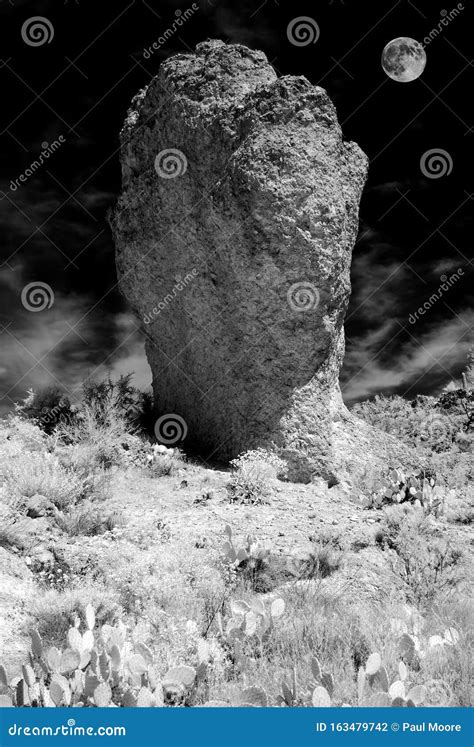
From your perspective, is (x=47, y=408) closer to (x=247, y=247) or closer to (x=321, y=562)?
(x=247, y=247)

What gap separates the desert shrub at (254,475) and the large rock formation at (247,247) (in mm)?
209

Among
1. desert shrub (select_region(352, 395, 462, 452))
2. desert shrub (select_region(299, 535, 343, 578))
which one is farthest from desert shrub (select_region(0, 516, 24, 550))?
desert shrub (select_region(352, 395, 462, 452))

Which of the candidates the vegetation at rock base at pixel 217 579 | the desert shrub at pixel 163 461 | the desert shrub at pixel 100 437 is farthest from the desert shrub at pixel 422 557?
the desert shrub at pixel 100 437

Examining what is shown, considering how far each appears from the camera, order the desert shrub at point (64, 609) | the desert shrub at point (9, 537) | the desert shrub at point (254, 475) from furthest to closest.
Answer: the desert shrub at point (254, 475)
the desert shrub at point (9, 537)
the desert shrub at point (64, 609)

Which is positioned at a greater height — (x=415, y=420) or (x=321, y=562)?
(x=415, y=420)

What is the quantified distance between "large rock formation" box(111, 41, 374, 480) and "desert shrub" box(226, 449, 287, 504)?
209 mm

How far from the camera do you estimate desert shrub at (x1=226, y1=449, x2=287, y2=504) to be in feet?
26.6

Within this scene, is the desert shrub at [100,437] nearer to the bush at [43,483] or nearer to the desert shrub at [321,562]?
the bush at [43,483]

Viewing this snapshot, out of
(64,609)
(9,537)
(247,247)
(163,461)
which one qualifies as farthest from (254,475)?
(64,609)

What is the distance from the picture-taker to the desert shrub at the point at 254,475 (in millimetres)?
8109

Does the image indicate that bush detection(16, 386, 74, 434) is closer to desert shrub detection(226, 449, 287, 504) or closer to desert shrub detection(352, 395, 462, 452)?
desert shrub detection(226, 449, 287, 504)

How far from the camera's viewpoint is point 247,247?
31.0 feet

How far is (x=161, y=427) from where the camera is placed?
11086mm

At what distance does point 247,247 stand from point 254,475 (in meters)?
3.54
